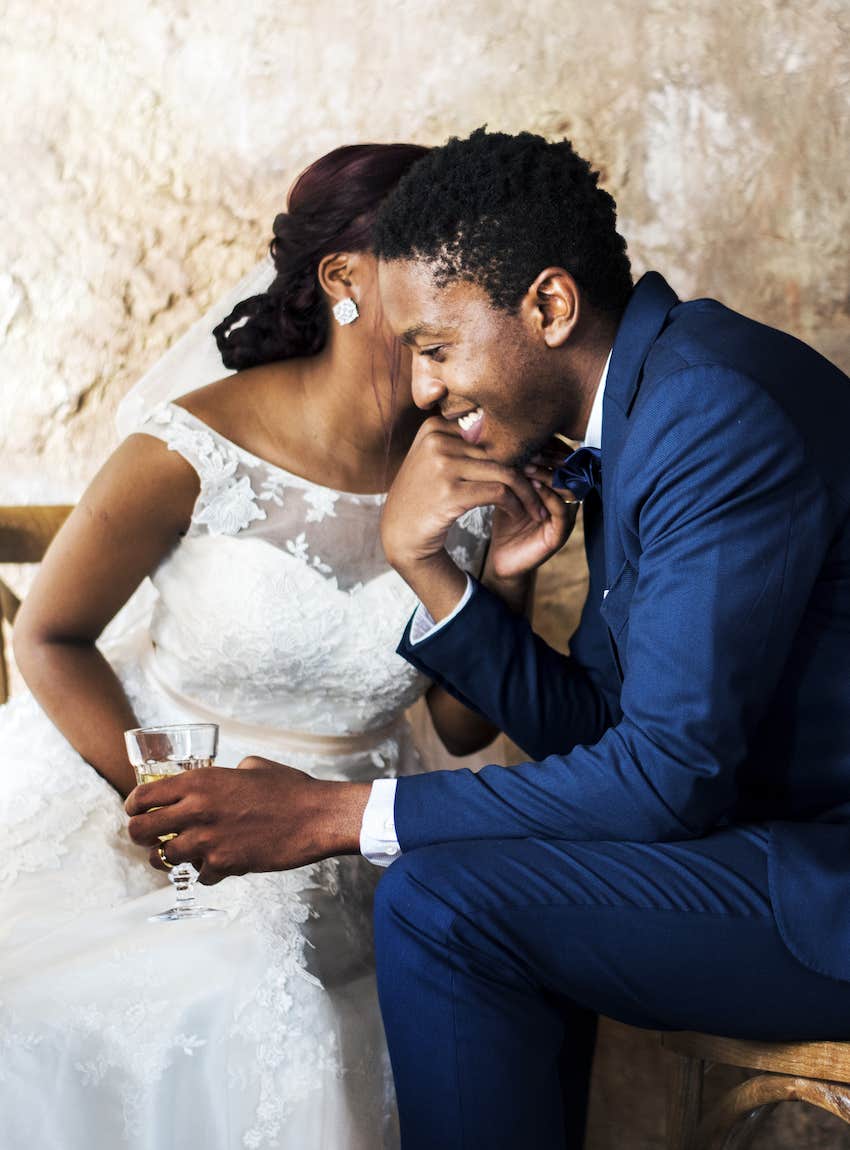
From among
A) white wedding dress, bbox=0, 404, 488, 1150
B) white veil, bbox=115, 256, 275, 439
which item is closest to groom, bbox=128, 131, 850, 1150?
white wedding dress, bbox=0, 404, 488, 1150

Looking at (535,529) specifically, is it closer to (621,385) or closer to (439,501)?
(439,501)

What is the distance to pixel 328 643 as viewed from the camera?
2.15m

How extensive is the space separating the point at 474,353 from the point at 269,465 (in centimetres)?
60

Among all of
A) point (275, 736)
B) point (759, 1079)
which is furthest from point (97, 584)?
point (759, 1079)

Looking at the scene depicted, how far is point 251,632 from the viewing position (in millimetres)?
2113

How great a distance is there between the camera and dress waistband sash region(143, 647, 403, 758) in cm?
219

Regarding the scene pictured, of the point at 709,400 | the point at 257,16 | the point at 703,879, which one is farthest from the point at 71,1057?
the point at 257,16

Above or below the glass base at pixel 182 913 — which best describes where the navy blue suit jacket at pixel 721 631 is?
above

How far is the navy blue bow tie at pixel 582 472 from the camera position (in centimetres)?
177

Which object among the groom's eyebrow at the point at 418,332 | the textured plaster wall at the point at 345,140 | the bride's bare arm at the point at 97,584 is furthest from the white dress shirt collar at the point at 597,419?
the textured plaster wall at the point at 345,140

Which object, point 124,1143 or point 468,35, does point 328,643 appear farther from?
point 468,35

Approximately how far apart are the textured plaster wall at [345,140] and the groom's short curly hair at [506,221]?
3.84ft

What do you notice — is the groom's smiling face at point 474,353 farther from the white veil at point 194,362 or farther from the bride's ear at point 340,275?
the white veil at point 194,362

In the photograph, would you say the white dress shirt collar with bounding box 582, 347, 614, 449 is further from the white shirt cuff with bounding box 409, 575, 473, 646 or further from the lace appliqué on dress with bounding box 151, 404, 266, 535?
the lace appliqué on dress with bounding box 151, 404, 266, 535
